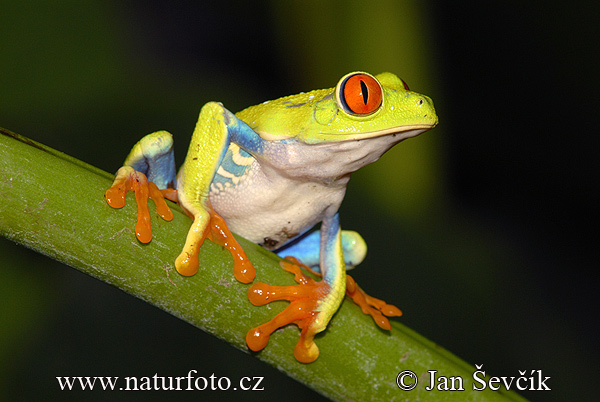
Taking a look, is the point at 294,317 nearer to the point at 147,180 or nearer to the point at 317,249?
the point at 147,180

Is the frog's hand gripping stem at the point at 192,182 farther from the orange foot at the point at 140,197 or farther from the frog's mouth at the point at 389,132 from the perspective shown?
the frog's mouth at the point at 389,132

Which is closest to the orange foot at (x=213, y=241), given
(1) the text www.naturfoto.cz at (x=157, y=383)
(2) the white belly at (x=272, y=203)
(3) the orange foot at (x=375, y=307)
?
(3) the orange foot at (x=375, y=307)

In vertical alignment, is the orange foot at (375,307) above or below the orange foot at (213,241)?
below

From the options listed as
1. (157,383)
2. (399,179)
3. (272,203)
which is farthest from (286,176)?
(157,383)

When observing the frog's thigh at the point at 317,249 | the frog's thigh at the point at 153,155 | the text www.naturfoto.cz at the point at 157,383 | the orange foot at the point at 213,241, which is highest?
the frog's thigh at the point at 153,155

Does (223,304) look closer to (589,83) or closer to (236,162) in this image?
(236,162)

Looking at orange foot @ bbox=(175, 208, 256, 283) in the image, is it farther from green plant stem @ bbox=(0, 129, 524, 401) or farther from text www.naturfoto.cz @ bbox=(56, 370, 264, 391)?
text www.naturfoto.cz @ bbox=(56, 370, 264, 391)

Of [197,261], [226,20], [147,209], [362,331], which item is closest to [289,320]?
[362,331]
